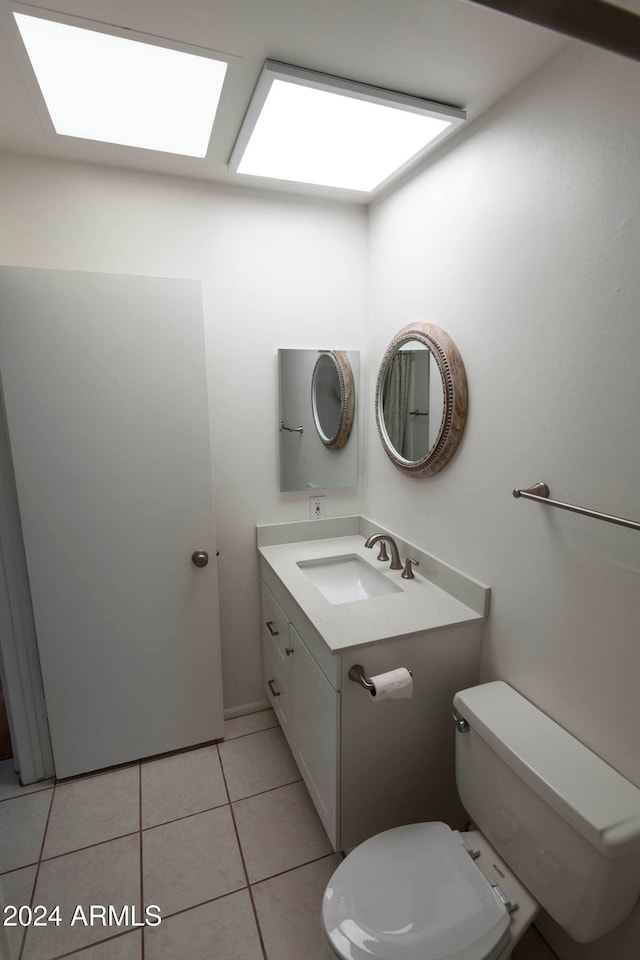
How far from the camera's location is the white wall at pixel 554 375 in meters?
1.01

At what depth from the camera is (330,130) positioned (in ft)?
4.88

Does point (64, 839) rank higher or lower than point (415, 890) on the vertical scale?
lower

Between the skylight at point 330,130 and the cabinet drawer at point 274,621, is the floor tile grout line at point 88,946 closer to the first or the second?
the cabinet drawer at point 274,621

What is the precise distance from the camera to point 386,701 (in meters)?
1.40

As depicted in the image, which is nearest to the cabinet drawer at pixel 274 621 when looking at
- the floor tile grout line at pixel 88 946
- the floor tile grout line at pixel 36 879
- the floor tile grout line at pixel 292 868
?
the floor tile grout line at pixel 292 868

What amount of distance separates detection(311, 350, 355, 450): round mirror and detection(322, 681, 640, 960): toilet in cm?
127

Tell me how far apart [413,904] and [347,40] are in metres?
2.08

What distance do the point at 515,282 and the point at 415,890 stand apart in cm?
159

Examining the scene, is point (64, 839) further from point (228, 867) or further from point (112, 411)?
point (112, 411)

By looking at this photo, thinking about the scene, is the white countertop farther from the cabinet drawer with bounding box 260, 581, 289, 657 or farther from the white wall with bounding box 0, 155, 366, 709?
the white wall with bounding box 0, 155, 366, 709

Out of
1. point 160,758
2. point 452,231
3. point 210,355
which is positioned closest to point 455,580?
point 452,231

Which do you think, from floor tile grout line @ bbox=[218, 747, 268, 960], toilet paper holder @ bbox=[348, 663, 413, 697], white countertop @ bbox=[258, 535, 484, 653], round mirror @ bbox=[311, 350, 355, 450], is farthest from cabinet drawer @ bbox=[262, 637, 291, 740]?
round mirror @ bbox=[311, 350, 355, 450]

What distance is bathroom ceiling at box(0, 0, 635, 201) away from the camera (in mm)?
1025

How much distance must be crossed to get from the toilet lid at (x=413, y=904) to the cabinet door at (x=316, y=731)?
250 mm
